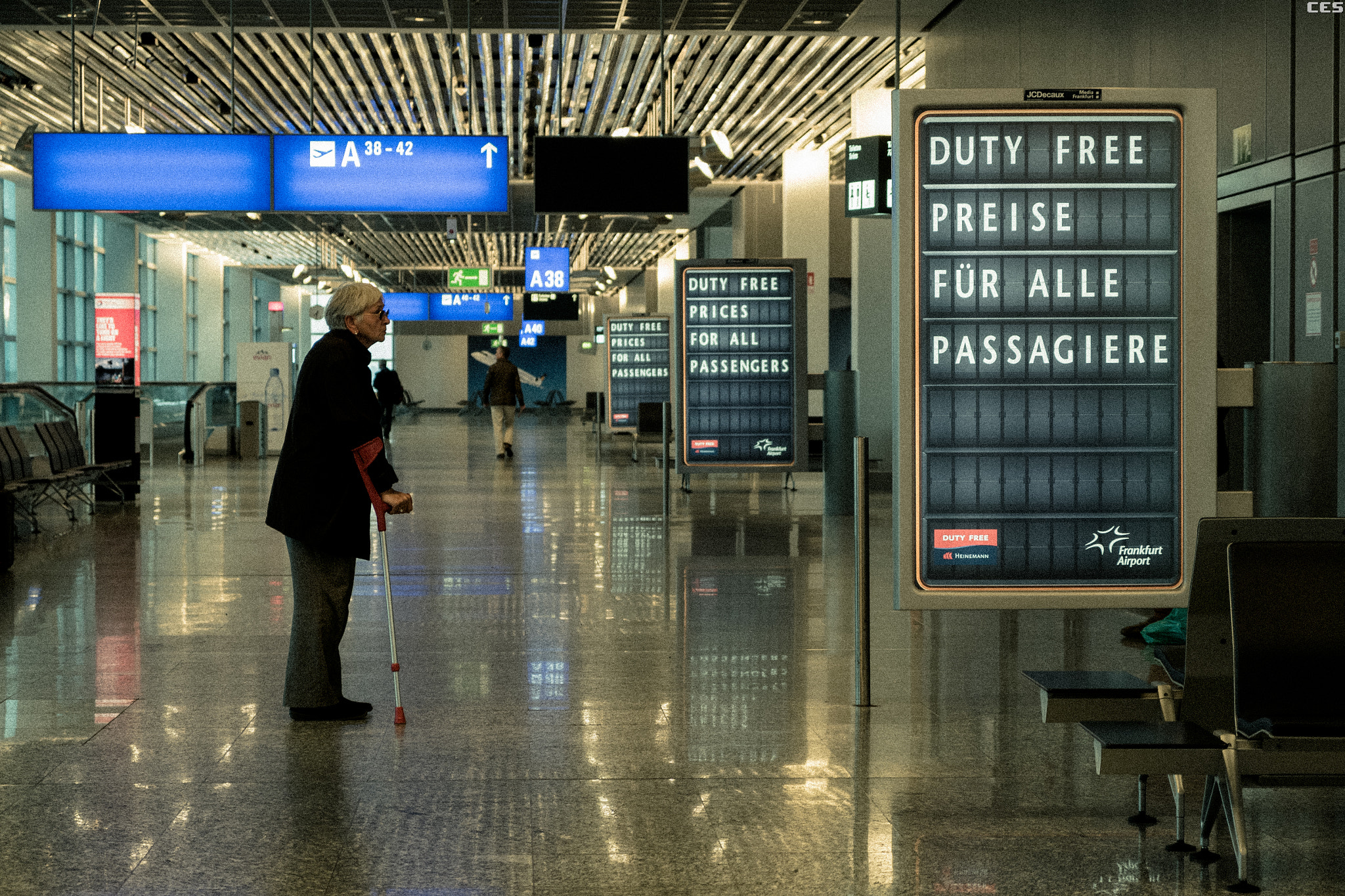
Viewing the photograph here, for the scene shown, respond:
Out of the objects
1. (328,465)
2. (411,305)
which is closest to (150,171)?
(328,465)

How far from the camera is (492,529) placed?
39.0ft

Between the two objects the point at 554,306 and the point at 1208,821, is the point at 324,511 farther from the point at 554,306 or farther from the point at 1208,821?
the point at 554,306

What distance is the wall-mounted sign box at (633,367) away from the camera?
79.6 feet

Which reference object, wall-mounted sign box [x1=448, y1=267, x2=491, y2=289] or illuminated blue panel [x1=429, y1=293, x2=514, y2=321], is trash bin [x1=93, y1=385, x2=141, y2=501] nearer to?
wall-mounted sign box [x1=448, y1=267, x2=491, y2=289]

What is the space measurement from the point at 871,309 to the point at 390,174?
7.77 m

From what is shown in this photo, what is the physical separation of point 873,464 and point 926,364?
45.2 ft

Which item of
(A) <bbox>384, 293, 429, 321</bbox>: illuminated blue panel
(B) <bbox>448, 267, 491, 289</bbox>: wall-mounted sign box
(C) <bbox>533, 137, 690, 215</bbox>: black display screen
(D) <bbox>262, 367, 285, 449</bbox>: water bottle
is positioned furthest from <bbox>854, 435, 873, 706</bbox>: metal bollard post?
(A) <bbox>384, 293, 429, 321</bbox>: illuminated blue panel

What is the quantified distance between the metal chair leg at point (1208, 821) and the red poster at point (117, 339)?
16195 mm

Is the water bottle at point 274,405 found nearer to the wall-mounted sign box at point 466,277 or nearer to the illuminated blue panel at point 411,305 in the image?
the wall-mounted sign box at point 466,277

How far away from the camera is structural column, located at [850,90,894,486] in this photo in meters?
17.3

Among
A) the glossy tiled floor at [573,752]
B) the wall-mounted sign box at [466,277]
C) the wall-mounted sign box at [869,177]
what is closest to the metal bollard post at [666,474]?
the glossy tiled floor at [573,752]

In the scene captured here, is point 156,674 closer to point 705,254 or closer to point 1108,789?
point 1108,789

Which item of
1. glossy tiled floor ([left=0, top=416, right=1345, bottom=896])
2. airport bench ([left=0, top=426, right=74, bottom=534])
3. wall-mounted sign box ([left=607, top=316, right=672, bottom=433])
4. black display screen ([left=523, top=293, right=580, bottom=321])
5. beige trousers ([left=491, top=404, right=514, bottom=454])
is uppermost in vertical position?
black display screen ([left=523, top=293, right=580, bottom=321])

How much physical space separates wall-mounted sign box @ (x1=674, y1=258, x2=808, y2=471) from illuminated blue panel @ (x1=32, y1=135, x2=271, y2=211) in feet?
13.7
